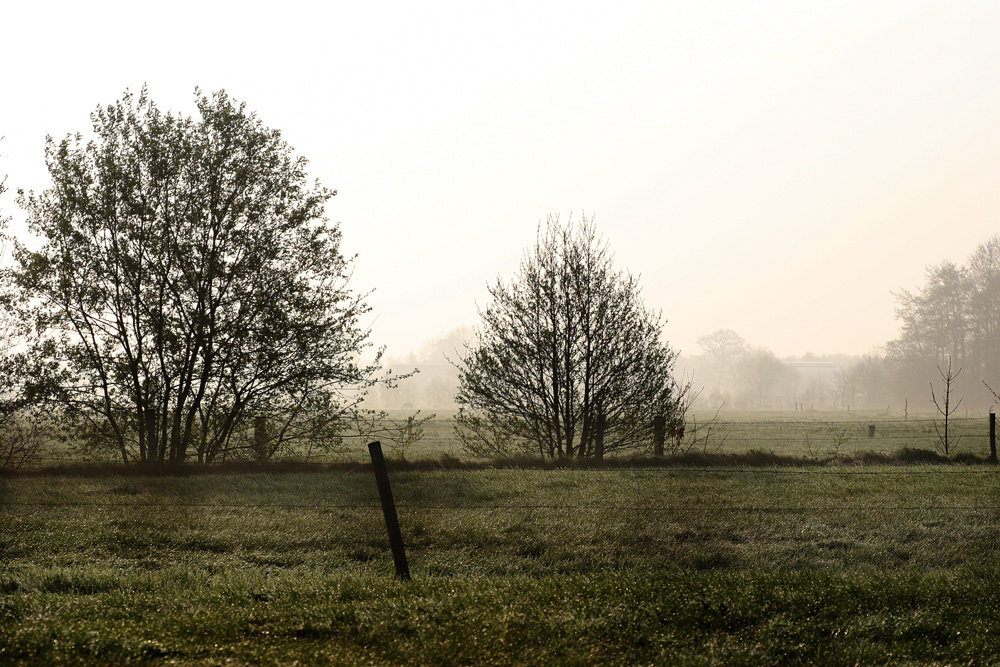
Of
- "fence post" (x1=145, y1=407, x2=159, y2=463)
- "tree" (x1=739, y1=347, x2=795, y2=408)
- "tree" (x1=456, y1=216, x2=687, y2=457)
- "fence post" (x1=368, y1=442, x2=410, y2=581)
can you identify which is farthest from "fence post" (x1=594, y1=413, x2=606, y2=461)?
"tree" (x1=739, y1=347, x2=795, y2=408)

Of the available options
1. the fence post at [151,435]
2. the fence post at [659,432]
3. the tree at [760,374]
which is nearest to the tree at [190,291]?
the fence post at [151,435]

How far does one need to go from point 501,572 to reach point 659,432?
44.0 feet

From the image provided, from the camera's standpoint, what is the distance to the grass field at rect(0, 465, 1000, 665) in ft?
18.3

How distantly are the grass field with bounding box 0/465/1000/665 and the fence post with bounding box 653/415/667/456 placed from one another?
5767mm

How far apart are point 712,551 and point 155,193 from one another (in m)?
15.7

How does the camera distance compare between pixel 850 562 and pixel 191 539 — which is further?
pixel 191 539

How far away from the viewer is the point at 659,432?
2109 cm

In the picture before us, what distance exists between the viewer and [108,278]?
59.9ft

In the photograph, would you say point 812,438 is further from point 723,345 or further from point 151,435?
point 723,345

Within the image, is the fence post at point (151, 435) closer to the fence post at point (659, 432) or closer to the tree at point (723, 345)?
the fence post at point (659, 432)

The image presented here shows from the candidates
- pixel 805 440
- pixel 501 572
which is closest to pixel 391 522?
pixel 501 572

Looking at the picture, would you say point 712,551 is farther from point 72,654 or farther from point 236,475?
point 236,475

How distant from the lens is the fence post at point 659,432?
2102 cm

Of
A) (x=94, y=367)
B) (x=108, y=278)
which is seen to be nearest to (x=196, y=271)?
(x=108, y=278)
